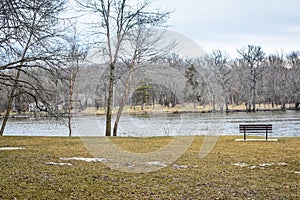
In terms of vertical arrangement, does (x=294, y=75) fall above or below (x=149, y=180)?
above

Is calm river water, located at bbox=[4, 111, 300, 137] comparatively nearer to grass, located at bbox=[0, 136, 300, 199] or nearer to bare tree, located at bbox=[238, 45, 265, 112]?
grass, located at bbox=[0, 136, 300, 199]

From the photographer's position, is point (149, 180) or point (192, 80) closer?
point (149, 180)

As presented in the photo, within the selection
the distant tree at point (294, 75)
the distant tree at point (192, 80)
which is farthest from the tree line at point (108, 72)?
the distant tree at point (294, 75)

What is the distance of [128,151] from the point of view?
1305 centimetres

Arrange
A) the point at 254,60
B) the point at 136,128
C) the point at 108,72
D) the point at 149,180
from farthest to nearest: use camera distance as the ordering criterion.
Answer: the point at 254,60, the point at 136,128, the point at 108,72, the point at 149,180

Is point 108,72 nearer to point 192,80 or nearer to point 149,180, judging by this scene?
point 192,80

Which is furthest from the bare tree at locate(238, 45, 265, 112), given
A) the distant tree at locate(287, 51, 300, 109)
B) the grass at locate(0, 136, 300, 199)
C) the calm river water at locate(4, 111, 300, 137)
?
the grass at locate(0, 136, 300, 199)

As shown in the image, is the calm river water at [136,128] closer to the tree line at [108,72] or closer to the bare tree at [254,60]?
the tree line at [108,72]

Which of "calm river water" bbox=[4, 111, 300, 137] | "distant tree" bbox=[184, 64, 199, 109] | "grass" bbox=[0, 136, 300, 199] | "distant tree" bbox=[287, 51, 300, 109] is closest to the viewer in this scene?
"grass" bbox=[0, 136, 300, 199]

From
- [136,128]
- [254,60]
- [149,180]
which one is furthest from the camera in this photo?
[254,60]

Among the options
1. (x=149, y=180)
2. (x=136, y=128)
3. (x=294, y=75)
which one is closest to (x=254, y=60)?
(x=294, y=75)

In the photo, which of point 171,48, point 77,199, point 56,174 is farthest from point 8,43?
point 171,48

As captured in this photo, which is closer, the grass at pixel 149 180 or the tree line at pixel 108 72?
the grass at pixel 149 180

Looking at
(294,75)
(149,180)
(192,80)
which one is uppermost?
(294,75)
